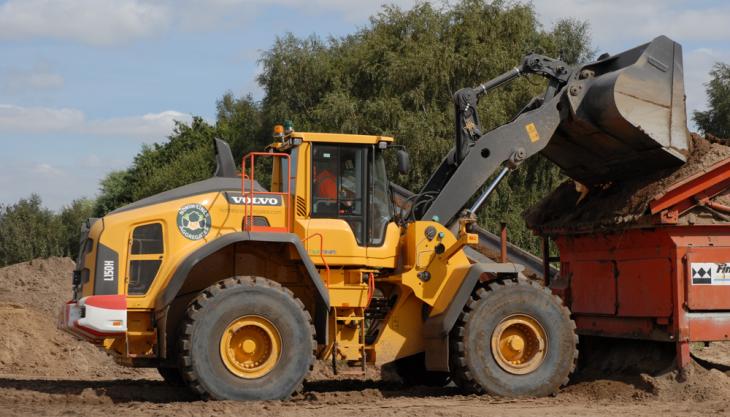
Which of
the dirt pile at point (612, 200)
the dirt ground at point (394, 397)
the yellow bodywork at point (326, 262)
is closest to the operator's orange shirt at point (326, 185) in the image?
the yellow bodywork at point (326, 262)

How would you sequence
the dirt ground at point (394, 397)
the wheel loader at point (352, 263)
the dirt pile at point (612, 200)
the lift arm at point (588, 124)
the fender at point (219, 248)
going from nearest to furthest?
the dirt ground at point (394, 397) < the fender at point (219, 248) < the wheel loader at point (352, 263) < the dirt pile at point (612, 200) < the lift arm at point (588, 124)

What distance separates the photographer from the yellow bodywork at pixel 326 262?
32.3 ft

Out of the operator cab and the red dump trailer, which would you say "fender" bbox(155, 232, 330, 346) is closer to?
the operator cab

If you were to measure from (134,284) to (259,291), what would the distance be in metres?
1.25

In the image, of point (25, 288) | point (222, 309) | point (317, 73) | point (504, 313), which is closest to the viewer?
point (222, 309)

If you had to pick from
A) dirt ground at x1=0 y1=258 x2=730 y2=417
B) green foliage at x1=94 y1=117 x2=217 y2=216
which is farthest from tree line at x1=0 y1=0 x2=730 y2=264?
dirt ground at x1=0 y1=258 x2=730 y2=417

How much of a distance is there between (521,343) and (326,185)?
2.67m

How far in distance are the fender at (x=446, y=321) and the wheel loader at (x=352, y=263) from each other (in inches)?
0.7

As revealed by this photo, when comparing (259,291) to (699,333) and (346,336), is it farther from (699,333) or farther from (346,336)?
(699,333)

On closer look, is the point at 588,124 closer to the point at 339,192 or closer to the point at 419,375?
the point at 339,192

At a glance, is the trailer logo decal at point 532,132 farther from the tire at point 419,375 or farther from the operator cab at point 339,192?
the tire at point 419,375

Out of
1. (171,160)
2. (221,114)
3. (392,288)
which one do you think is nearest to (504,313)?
(392,288)

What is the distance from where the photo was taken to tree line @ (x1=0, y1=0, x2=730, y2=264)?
2725cm

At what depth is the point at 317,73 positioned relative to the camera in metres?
31.3
